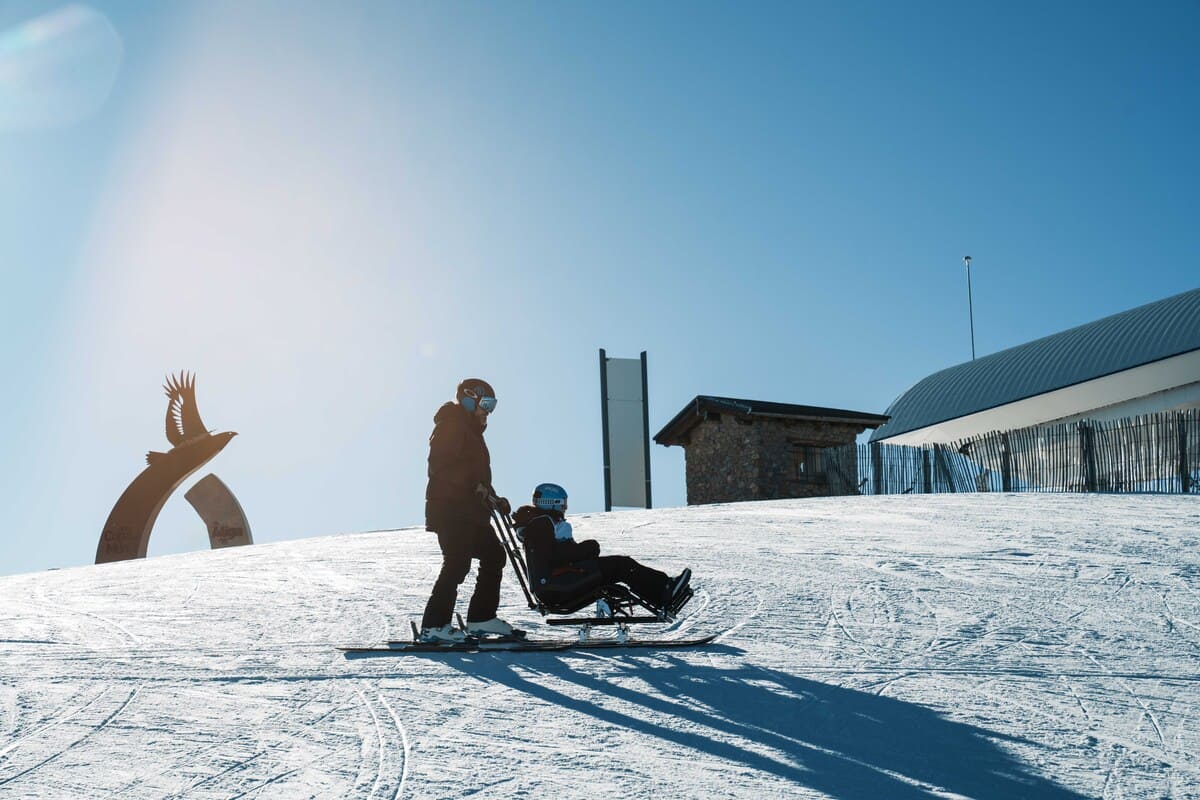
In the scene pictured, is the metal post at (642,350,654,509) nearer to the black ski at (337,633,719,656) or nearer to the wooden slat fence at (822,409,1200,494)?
the wooden slat fence at (822,409,1200,494)

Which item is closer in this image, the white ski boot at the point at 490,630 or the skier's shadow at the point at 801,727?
the skier's shadow at the point at 801,727

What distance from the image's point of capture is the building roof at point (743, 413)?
23891mm

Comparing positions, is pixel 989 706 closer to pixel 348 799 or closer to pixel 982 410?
pixel 348 799

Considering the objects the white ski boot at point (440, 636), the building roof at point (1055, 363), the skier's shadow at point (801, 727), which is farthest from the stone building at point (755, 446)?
the skier's shadow at point (801, 727)

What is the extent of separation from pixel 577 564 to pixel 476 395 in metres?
1.36

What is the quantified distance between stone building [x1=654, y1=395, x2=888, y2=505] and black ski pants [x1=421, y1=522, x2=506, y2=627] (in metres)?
16.4

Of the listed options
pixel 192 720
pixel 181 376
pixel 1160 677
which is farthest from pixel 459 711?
pixel 181 376

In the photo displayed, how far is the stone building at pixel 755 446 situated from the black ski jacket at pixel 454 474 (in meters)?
16.5

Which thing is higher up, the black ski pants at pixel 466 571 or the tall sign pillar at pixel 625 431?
the tall sign pillar at pixel 625 431

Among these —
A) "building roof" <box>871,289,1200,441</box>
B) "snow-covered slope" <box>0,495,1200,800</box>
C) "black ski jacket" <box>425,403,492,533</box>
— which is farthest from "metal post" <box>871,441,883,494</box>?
"black ski jacket" <box>425,403,492,533</box>

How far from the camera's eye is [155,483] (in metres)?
23.6

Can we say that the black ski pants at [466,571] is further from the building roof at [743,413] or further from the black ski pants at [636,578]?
the building roof at [743,413]

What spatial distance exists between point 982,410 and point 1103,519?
19.7 metres

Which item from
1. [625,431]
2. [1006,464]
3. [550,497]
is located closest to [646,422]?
[625,431]
